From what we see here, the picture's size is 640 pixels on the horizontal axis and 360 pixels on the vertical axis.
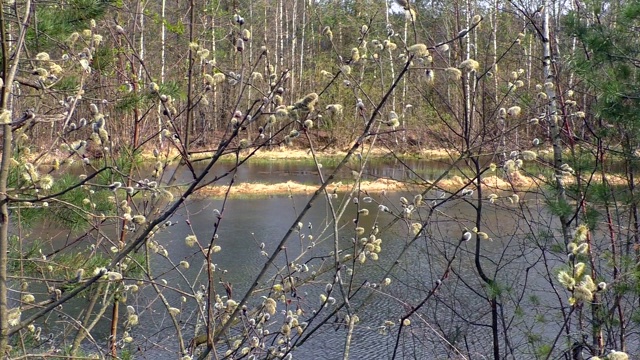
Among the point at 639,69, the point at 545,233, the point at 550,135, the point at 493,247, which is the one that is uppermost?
the point at 639,69

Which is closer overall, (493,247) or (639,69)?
(639,69)

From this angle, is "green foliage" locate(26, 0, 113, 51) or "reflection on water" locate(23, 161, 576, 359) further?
"reflection on water" locate(23, 161, 576, 359)

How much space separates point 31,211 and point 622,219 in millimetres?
3203

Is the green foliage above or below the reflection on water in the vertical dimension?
above

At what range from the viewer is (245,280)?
6.57 m

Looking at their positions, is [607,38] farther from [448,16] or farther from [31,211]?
[31,211]

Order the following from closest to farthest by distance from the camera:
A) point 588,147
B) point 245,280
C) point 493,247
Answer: point 588,147 < point 493,247 < point 245,280

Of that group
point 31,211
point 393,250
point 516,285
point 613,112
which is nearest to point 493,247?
point 393,250

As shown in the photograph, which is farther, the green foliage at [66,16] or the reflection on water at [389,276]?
the reflection on water at [389,276]

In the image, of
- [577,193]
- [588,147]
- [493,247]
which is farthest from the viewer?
[493,247]

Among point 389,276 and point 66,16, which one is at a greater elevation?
point 66,16

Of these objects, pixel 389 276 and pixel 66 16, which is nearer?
pixel 66 16

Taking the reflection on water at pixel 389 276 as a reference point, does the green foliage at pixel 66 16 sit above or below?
above

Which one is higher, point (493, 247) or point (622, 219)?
point (622, 219)
